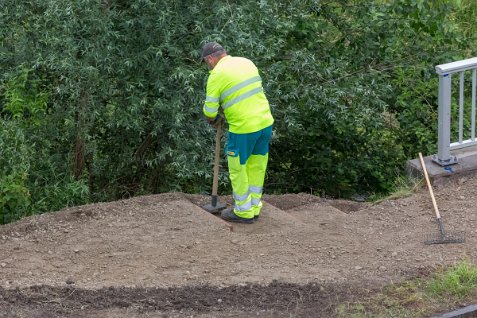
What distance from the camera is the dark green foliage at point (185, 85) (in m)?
9.02

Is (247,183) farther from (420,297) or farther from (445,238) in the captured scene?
(420,297)

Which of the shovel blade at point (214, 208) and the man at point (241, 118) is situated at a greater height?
the man at point (241, 118)

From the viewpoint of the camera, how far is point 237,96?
8.32m

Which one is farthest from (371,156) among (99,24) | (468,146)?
(99,24)

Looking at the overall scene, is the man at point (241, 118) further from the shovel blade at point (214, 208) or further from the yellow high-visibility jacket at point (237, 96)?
the shovel blade at point (214, 208)

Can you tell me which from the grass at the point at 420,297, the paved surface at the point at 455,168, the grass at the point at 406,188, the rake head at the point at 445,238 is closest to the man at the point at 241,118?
the grass at the point at 406,188

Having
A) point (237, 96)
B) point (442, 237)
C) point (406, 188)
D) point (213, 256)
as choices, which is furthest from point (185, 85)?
point (442, 237)

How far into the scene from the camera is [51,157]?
9.69m

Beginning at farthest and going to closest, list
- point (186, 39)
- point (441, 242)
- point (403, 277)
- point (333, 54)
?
point (333, 54)
point (186, 39)
point (441, 242)
point (403, 277)

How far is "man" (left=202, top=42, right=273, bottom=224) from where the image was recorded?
→ 8266mm

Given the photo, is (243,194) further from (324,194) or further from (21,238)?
(324,194)

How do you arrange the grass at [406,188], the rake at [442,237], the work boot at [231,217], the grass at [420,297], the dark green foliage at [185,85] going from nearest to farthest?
the grass at [420,297], the rake at [442,237], the work boot at [231,217], the dark green foliage at [185,85], the grass at [406,188]

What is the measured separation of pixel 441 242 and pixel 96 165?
3.76 meters

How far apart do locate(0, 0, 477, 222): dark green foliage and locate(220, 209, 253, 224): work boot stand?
597 millimetres
